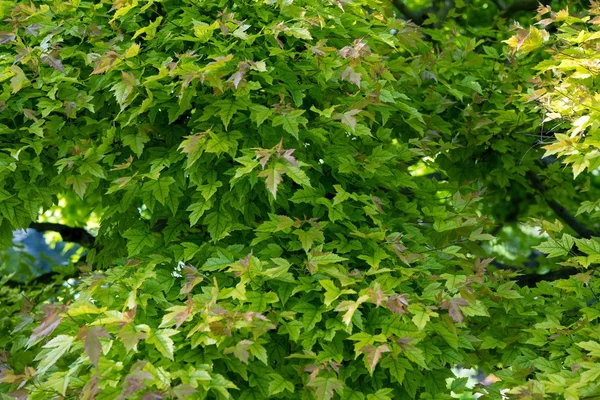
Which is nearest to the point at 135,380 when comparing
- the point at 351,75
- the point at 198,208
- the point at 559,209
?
the point at 198,208

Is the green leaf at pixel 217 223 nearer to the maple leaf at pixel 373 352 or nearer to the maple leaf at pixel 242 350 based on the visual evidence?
the maple leaf at pixel 242 350

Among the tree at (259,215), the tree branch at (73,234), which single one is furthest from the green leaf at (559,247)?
the tree branch at (73,234)

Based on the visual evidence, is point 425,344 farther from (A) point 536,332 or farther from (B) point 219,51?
(B) point 219,51

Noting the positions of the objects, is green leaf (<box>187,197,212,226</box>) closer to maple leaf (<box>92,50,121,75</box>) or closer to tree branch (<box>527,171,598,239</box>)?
maple leaf (<box>92,50,121,75</box>)

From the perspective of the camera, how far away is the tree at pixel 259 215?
2721 millimetres

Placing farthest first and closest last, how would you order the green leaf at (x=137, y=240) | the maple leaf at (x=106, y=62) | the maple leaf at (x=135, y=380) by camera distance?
1. the green leaf at (x=137, y=240)
2. the maple leaf at (x=106, y=62)
3. the maple leaf at (x=135, y=380)

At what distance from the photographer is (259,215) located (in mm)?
3201

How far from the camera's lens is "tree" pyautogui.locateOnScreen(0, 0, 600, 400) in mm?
2721

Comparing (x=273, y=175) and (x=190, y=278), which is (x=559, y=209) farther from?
(x=190, y=278)

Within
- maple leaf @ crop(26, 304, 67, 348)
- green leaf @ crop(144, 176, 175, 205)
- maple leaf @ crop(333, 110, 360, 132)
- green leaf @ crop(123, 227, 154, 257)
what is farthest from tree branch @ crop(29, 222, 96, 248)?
maple leaf @ crop(333, 110, 360, 132)

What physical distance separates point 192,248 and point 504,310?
1583 millimetres

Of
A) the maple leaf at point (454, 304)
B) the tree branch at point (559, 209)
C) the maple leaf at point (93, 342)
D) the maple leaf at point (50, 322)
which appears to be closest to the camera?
the maple leaf at point (93, 342)

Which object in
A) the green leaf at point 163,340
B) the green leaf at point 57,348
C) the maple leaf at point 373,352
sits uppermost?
the green leaf at point 57,348

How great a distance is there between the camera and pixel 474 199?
3.69 m
